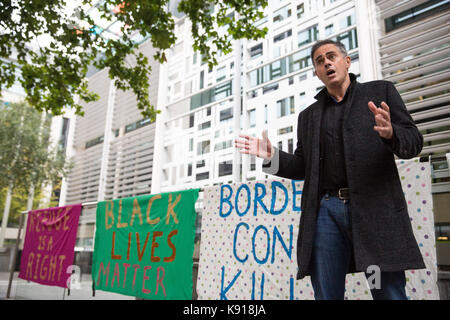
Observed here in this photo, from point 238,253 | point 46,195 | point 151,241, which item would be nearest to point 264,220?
point 238,253

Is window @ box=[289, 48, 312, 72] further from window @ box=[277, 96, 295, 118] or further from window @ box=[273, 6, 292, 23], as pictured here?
window @ box=[273, 6, 292, 23]

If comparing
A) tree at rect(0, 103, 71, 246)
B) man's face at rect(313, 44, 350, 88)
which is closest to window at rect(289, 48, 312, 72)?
man's face at rect(313, 44, 350, 88)

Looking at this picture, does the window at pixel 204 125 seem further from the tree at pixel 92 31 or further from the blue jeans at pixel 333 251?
the blue jeans at pixel 333 251

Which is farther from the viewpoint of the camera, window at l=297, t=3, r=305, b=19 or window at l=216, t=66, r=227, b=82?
window at l=216, t=66, r=227, b=82

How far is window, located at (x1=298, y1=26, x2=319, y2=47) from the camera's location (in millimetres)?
4699

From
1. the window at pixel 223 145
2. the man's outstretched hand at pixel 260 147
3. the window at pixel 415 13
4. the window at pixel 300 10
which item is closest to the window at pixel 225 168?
the window at pixel 223 145

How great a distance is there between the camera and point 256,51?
550 centimetres

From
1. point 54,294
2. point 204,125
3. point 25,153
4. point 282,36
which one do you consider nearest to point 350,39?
point 282,36

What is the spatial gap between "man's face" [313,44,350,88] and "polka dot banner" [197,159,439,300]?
1.20 meters

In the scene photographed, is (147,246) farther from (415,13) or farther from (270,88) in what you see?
(415,13)

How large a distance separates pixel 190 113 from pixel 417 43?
12.5 feet

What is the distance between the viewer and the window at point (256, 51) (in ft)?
17.8
